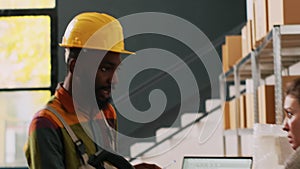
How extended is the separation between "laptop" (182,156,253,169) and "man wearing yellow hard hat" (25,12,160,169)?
1.64 feet

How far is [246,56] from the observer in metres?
4.68

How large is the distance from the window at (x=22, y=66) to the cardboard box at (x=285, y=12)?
4.43 metres

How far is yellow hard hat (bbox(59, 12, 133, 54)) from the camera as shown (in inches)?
79.0

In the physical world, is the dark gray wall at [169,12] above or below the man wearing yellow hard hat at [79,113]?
above

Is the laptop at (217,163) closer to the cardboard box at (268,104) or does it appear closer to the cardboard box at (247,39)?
the cardboard box at (268,104)

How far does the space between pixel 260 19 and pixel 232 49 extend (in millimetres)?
1754

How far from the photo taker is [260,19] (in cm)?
390

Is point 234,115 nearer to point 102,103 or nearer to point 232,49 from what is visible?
point 232,49

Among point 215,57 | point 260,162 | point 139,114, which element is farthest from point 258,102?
point 139,114

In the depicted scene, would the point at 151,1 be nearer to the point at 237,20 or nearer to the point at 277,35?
the point at 237,20

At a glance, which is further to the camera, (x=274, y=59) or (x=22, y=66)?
(x=22, y=66)

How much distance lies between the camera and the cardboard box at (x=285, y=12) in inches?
126

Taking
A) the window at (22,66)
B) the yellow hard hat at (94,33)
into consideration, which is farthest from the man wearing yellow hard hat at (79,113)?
the window at (22,66)

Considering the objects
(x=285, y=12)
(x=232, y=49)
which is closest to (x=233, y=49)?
(x=232, y=49)
